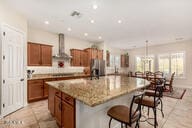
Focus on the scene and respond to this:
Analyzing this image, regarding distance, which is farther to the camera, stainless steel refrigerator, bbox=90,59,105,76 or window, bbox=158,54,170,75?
window, bbox=158,54,170,75

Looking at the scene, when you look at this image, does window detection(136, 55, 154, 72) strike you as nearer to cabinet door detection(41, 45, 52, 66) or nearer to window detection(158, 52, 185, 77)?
window detection(158, 52, 185, 77)

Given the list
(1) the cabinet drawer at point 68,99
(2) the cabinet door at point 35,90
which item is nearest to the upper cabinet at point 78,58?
(2) the cabinet door at point 35,90

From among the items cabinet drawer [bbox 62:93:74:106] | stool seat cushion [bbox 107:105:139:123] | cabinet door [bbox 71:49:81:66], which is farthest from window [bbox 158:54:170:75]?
cabinet drawer [bbox 62:93:74:106]

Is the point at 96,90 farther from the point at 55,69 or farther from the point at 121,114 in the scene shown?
the point at 55,69

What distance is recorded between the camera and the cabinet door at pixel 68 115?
5.43 ft

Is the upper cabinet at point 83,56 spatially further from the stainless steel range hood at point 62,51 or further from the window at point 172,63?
the window at point 172,63

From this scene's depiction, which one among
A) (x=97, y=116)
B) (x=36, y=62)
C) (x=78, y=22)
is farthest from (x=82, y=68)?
(x=97, y=116)

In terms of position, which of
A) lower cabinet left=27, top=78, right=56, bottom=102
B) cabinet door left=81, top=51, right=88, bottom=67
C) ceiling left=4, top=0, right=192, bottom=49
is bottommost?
lower cabinet left=27, top=78, right=56, bottom=102

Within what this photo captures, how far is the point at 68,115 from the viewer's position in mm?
1792

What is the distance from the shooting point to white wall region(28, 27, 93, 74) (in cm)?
474

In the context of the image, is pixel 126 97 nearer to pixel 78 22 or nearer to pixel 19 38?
pixel 78 22

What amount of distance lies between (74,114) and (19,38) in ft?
10.5

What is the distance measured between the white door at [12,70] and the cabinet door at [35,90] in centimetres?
40

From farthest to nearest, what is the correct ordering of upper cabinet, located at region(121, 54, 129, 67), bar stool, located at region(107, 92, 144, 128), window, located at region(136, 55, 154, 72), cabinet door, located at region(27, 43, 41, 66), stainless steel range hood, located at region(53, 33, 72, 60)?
upper cabinet, located at region(121, 54, 129, 67), window, located at region(136, 55, 154, 72), stainless steel range hood, located at region(53, 33, 72, 60), cabinet door, located at region(27, 43, 41, 66), bar stool, located at region(107, 92, 144, 128)
